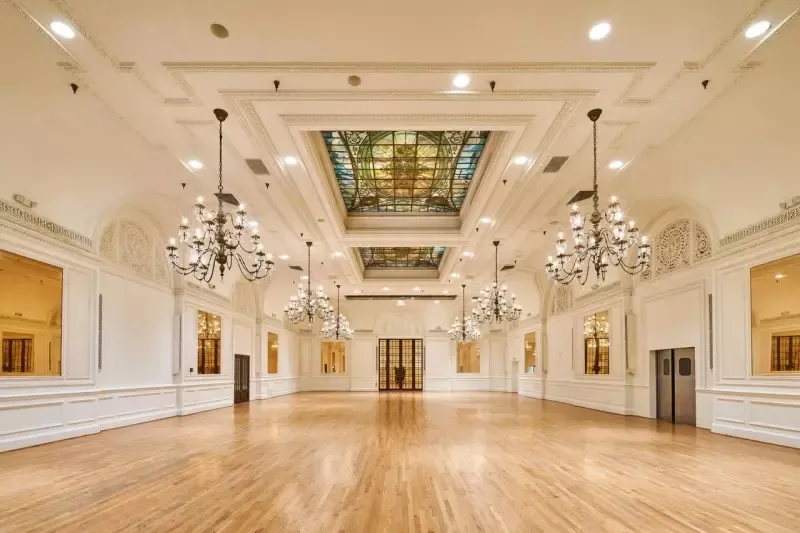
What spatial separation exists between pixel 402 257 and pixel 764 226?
1223 cm

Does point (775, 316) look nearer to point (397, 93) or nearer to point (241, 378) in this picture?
point (397, 93)

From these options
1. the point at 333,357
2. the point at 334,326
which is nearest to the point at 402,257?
the point at 334,326

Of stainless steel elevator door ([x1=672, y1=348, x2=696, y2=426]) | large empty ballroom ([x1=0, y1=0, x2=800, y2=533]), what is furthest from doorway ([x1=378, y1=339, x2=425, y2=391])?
stainless steel elevator door ([x1=672, y1=348, x2=696, y2=426])

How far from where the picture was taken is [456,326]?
22625 millimetres

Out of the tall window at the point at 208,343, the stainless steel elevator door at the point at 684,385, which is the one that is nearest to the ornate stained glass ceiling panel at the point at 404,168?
the tall window at the point at 208,343

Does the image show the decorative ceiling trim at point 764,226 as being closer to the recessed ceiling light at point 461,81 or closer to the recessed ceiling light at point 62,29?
the recessed ceiling light at point 461,81

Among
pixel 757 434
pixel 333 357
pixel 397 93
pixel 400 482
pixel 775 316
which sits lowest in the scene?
pixel 333 357

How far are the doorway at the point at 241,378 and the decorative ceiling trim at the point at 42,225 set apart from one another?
9473 mm

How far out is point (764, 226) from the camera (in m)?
8.84

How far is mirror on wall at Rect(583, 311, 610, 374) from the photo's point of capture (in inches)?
599

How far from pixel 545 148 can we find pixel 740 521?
18.1 feet

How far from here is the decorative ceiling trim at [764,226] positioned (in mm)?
8203

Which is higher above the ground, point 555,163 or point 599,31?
point 599,31

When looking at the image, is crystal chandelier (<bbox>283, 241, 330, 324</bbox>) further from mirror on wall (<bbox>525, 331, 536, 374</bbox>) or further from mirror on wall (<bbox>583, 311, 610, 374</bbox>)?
mirror on wall (<bbox>525, 331, 536, 374</bbox>)
